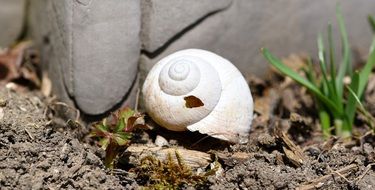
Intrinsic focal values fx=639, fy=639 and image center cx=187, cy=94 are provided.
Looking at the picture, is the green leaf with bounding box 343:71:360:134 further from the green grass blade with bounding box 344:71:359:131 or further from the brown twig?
the brown twig

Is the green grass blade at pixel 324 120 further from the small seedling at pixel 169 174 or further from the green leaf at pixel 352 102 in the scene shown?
the small seedling at pixel 169 174

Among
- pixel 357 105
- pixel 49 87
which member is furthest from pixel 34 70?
pixel 357 105

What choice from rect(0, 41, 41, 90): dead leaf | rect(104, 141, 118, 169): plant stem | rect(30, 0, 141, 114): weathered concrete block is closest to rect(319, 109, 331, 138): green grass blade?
rect(30, 0, 141, 114): weathered concrete block

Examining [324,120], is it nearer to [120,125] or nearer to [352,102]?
[352,102]

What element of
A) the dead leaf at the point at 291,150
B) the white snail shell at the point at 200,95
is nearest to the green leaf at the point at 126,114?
the white snail shell at the point at 200,95

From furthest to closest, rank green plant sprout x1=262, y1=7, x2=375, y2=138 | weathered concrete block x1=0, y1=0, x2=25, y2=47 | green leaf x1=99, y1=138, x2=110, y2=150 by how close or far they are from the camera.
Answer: weathered concrete block x1=0, y1=0, x2=25, y2=47
green plant sprout x1=262, y1=7, x2=375, y2=138
green leaf x1=99, y1=138, x2=110, y2=150

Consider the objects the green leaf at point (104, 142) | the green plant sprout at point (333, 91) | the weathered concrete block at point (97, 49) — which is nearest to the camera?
the green leaf at point (104, 142)

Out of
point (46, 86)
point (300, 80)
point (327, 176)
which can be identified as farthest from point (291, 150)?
point (46, 86)
